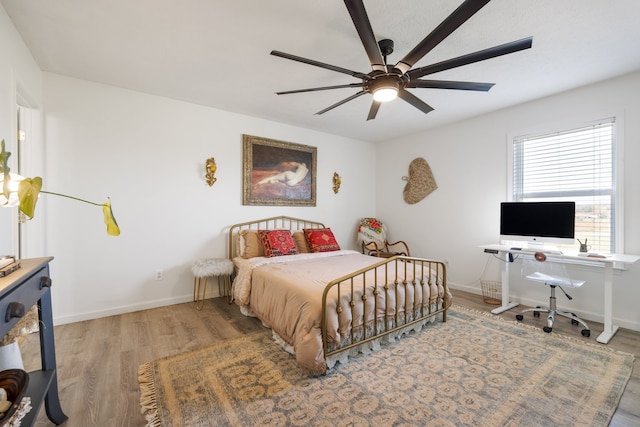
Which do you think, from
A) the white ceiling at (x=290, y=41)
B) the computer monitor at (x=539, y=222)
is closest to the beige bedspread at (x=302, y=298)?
the computer monitor at (x=539, y=222)

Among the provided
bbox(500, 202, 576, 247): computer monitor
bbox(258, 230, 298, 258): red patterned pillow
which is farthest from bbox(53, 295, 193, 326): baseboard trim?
bbox(500, 202, 576, 247): computer monitor

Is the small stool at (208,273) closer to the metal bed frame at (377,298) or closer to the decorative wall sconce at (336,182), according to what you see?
the metal bed frame at (377,298)

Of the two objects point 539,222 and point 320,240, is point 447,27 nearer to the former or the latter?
point 539,222

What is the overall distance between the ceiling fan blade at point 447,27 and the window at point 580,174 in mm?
2730

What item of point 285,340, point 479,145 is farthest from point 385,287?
point 479,145

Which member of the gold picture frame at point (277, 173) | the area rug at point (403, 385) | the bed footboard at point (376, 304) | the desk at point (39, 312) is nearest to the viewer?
the desk at point (39, 312)

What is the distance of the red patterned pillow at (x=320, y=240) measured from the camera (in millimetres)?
3986

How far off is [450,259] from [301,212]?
8.39 ft

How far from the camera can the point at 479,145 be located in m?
4.06

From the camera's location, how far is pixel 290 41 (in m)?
2.29

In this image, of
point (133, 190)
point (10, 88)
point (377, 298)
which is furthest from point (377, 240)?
point (10, 88)

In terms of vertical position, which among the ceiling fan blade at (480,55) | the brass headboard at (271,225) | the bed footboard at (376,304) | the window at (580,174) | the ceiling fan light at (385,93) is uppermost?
the ceiling fan blade at (480,55)

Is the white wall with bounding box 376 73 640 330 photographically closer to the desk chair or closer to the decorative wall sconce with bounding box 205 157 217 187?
the desk chair

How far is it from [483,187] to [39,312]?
15.6 ft
